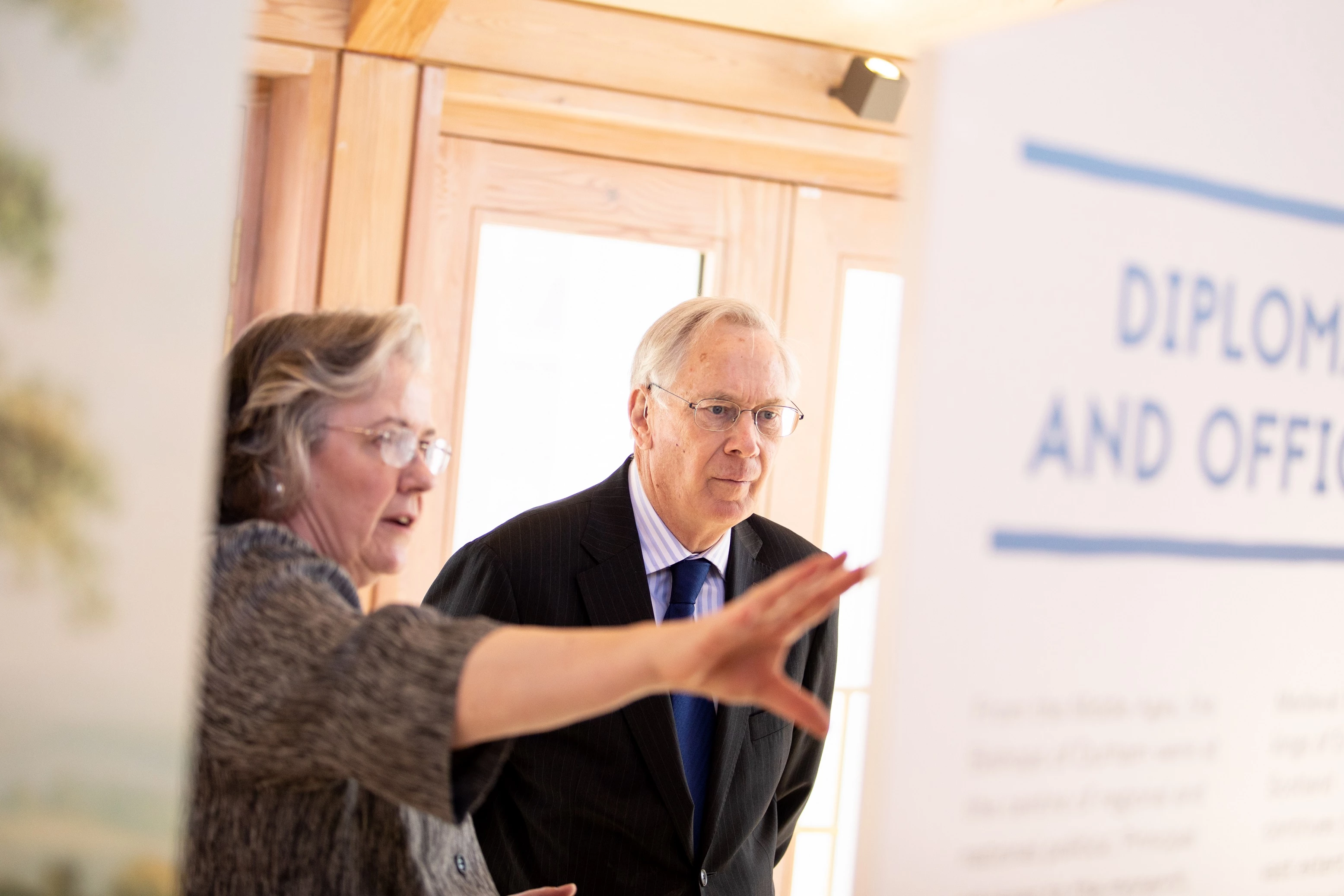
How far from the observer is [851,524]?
11.7ft

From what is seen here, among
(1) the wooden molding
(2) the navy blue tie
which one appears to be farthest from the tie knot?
(1) the wooden molding

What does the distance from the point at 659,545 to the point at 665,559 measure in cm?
3

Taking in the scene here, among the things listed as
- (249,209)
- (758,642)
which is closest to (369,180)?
(249,209)

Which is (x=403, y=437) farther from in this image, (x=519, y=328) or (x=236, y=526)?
(x=519, y=328)

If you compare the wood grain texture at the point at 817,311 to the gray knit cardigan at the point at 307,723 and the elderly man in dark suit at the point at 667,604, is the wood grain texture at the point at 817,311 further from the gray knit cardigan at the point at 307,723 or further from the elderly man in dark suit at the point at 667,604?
the gray knit cardigan at the point at 307,723

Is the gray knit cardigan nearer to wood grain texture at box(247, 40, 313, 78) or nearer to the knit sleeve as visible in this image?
the knit sleeve

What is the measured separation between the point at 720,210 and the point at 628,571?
60.3 inches

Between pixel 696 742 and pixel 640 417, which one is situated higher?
pixel 640 417

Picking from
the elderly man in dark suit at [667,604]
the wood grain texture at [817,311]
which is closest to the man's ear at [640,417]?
the elderly man in dark suit at [667,604]

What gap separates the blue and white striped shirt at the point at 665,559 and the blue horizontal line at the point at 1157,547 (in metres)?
1.04

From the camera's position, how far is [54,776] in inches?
35.3

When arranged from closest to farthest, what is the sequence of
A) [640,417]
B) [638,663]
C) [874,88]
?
[638,663], [640,417], [874,88]

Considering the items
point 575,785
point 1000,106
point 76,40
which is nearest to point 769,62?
point 575,785

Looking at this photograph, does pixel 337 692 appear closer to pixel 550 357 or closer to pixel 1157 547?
pixel 1157 547
